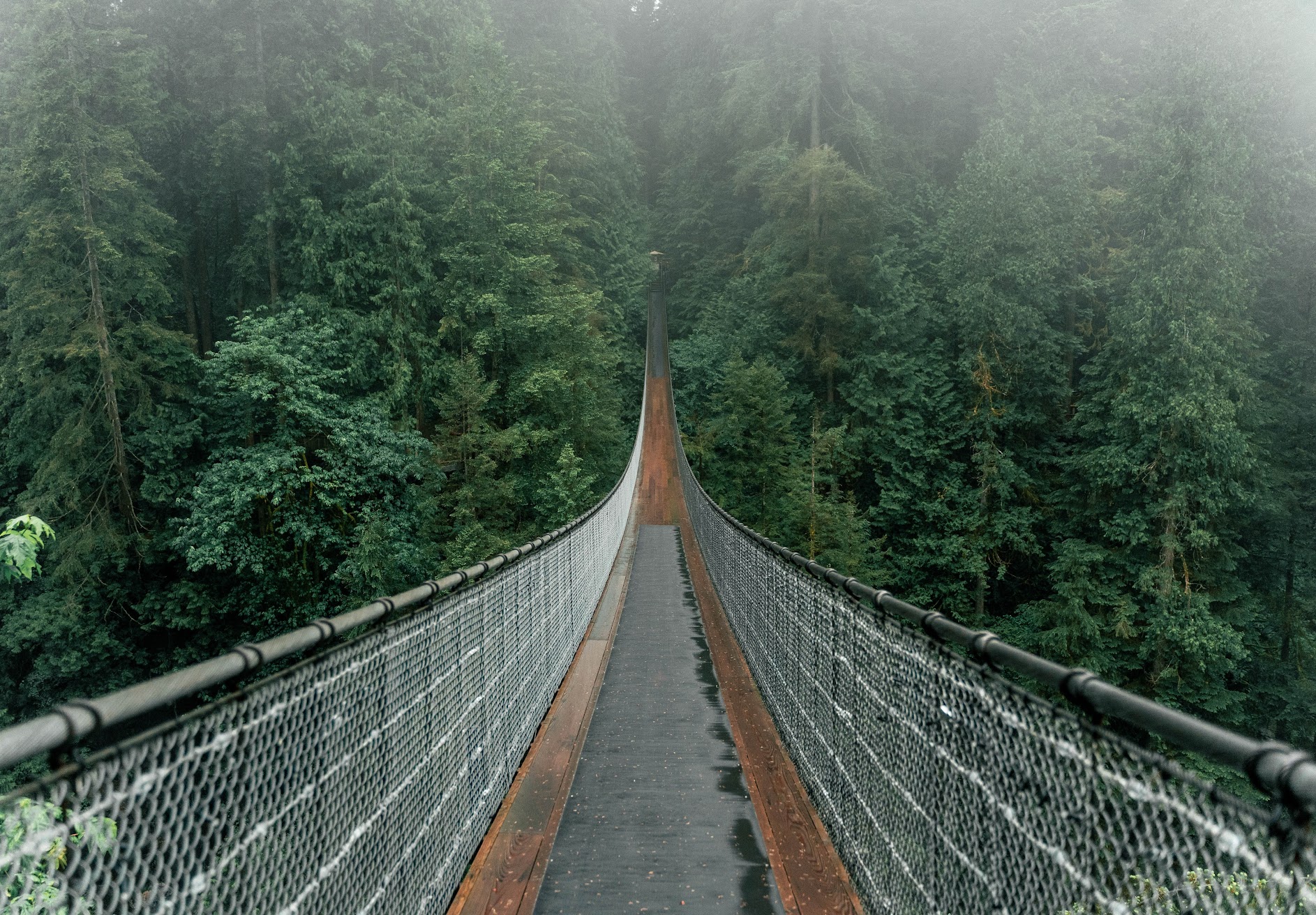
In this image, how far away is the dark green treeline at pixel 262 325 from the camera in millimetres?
12938

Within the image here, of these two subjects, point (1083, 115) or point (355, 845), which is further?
point (1083, 115)

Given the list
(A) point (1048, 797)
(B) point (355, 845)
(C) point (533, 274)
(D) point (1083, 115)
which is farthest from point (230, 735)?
(D) point (1083, 115)

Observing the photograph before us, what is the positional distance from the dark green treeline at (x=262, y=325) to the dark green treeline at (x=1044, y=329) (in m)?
6.74

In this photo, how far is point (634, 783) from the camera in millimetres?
3385

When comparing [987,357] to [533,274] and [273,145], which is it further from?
[273,145]

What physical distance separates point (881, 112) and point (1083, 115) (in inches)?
362

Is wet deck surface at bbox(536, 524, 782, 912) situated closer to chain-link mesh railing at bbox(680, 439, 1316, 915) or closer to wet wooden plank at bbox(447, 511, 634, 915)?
wet wooden plank at bbox(447, 511, 634, 915)

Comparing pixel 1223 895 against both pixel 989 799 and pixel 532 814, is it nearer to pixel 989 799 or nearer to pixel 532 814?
pixel 989 799

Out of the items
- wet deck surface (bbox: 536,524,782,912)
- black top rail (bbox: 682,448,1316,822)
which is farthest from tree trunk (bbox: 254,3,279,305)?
black top rail (bbox: 682,448,1316,822)

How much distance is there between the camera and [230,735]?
1193mm

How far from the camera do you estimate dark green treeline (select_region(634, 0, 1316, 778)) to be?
45.2ft

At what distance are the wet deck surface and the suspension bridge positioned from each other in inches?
0.6

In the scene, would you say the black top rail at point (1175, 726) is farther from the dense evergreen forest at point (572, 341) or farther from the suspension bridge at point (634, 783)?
the dense evergreen forest at point (572, 341)

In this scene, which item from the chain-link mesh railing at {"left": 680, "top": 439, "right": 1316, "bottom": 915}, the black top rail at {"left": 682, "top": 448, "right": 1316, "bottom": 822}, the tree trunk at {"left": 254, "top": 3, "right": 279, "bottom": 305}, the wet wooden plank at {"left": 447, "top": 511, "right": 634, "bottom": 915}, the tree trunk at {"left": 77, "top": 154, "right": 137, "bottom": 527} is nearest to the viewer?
the black top rail at {"left": 682, "top": 448, "right": 1316, "bottom": 822}
